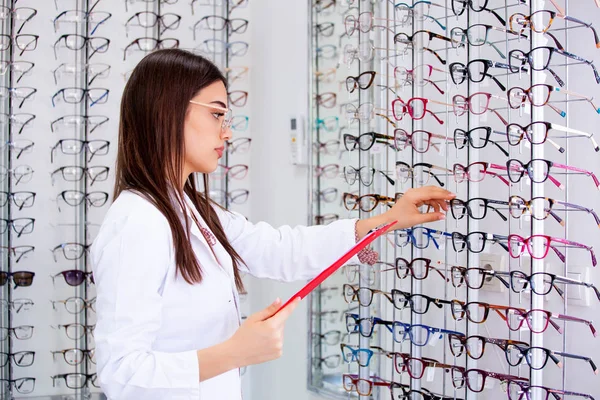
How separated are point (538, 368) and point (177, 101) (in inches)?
49.3

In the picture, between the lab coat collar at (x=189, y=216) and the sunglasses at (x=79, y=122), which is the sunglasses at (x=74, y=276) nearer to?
the sunglasses at (x=79, y=122)

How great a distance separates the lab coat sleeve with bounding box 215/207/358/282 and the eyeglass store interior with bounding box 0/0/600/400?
1.15ft

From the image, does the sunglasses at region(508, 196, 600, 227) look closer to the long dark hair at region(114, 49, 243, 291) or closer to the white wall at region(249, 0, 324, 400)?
the long dark hair at region(114, 49, 243, 291)

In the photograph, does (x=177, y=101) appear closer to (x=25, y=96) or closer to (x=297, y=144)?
(x=297, y=144)

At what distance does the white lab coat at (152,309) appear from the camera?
1.32 m

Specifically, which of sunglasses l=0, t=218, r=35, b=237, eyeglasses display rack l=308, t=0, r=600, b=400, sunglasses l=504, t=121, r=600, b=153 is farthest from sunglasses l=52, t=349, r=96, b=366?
sunglasses l=504, t=121, r=600, b=153

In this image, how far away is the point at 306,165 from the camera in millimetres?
3418

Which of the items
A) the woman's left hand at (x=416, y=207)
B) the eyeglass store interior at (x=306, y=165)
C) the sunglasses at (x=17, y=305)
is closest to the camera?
the woman's left hand at (x=416, y=207)

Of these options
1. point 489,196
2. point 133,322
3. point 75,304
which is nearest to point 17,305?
point 75,304

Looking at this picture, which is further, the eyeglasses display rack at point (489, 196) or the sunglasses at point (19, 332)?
the sunglasses at point (19, 332)

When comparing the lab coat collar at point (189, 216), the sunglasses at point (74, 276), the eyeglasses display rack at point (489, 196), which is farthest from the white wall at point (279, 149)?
the lab coat collar at point (189, 216)

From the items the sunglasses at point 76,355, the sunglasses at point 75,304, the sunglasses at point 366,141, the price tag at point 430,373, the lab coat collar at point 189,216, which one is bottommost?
the sunglasses at point 76,355

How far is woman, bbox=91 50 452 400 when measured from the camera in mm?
1330

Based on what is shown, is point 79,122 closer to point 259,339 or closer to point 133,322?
point 133,322
